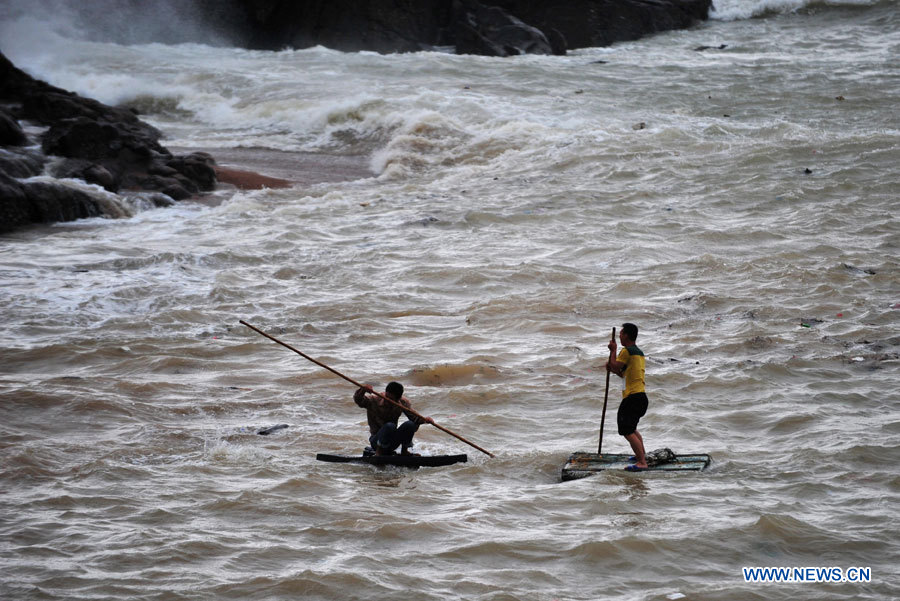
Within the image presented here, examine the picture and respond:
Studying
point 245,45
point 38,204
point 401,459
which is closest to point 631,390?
point 401,459

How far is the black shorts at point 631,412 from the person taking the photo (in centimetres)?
620

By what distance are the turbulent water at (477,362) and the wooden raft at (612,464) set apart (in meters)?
0.10

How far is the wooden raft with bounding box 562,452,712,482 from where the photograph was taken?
238 inches

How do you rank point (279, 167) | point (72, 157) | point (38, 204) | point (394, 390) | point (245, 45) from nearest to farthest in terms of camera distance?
1. point (394, 390)
2. point (38, 204)
3. point (72, 157)
4. point (279, 167)
5. point (245, 45)

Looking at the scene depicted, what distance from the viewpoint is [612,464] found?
242 inches

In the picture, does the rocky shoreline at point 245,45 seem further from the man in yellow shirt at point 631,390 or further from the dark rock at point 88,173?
the man in yellow shirt at point 631,390

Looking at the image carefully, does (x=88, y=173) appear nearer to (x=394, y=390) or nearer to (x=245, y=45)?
(x=394, y=390)

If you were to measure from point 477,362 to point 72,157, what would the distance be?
9.62 meters

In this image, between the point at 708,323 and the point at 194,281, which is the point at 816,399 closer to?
the point at 708,323

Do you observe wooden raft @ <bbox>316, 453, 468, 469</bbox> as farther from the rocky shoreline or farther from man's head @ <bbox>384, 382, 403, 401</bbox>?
the rocky shoreline

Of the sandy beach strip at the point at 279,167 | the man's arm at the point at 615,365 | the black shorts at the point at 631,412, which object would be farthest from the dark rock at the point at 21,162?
the black shorts at the point at 631,412

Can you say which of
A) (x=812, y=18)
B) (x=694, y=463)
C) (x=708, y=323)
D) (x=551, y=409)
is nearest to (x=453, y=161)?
(x=708, y=323)

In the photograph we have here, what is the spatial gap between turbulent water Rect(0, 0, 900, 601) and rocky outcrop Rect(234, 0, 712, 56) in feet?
39.1

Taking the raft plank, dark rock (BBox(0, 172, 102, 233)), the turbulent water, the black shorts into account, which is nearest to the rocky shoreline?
dark rock (BBox(0, 172, 102, 233))
